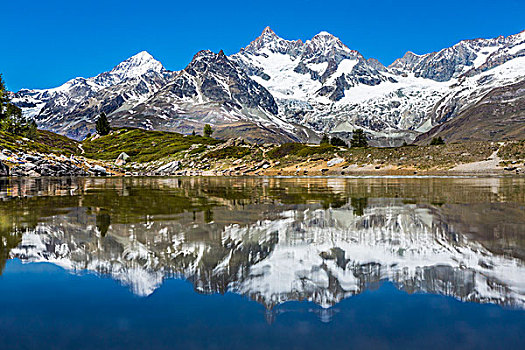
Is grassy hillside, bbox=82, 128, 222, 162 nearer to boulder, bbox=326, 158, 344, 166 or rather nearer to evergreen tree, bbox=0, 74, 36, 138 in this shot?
evergreen tree, bbox=0, 74, 36, 138

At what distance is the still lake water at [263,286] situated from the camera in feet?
16.0

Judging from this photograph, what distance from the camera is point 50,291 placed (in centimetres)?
653

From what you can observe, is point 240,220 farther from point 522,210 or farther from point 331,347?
point 522,210

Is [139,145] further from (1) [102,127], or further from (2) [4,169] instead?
(2) [4,169]

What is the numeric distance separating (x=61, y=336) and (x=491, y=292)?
6.75 meters

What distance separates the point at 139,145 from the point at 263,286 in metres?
158

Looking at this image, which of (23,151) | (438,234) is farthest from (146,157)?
(438,234)

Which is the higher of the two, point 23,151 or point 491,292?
point 23,151

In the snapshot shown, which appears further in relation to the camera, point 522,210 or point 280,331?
point 522,210

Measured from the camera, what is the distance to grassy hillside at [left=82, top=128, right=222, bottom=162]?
443 feet

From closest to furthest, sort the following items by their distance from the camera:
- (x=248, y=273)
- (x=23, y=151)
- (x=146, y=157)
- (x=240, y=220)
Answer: (x=248, y=273), (x=240, y=220), (x=23, y=151), (x=146, y=157)

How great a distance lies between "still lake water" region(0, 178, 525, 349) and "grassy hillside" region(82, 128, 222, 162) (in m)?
124

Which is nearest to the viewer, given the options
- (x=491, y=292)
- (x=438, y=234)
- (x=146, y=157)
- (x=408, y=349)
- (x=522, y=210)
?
(x=408, y=349)

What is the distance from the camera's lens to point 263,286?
674 centimetres
